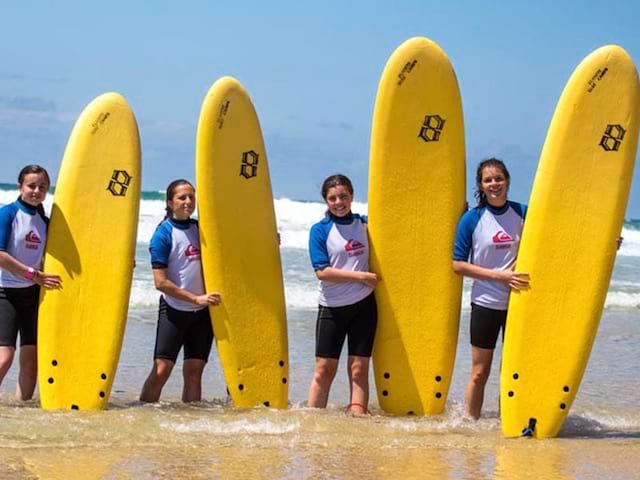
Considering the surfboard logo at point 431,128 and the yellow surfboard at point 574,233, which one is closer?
the yellow surfboard at point 574,233

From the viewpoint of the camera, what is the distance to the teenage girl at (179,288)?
17.6 ft

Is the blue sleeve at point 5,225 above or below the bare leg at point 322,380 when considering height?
above

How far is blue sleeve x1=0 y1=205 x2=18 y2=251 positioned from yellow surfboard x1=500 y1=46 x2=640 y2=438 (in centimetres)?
268

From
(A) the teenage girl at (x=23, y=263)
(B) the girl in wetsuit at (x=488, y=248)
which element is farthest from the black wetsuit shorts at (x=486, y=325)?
(A) the teenage girl at (x=23, y=263)

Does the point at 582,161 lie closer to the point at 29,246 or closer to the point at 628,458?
the point at 628,458

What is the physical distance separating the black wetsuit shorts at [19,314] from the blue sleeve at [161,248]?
727 mm

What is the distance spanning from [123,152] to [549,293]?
2.44 m

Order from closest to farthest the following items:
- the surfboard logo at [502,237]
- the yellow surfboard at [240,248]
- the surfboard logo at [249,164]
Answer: the surfboard logo at [502,237], the yellow surfboard at [240,248], the surfboard logo at [249,164]

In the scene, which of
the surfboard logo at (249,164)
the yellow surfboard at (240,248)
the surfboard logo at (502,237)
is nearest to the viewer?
the surfboard logo at (502,237)

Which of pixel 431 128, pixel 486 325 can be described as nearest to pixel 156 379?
pixel 486 325

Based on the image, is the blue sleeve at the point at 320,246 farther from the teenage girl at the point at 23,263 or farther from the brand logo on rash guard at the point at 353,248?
the teenage girl at the point at 23,263

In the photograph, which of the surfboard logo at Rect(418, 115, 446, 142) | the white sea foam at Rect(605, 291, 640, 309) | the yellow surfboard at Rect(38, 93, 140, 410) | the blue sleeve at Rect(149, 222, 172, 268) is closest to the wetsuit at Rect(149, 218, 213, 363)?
the blue sleeve at Rect(149, 222, 172, 268)

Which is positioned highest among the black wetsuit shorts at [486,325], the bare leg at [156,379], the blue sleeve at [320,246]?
the blue sleeve at [320,246]

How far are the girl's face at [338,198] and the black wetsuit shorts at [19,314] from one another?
1698mm
